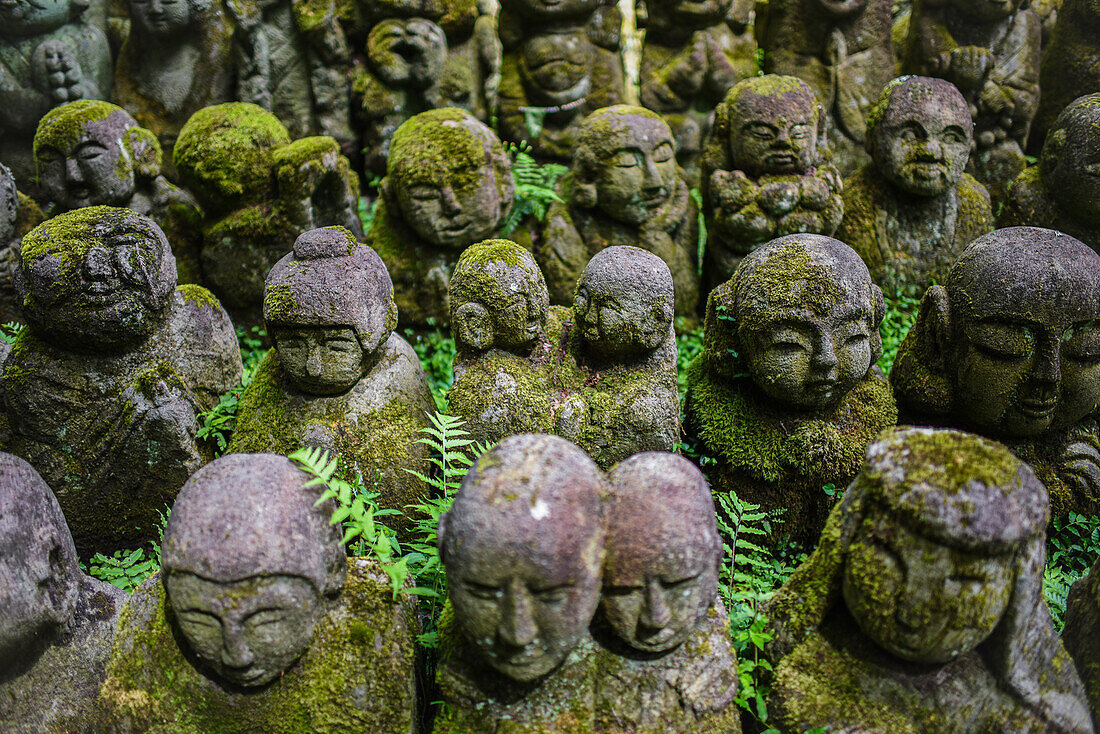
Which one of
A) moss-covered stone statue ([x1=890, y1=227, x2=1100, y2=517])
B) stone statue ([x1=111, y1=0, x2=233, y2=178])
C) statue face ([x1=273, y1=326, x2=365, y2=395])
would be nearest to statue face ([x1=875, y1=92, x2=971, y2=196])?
moss-covered stone statue ([x1=890, y1=227, x2=1100, y2=517])

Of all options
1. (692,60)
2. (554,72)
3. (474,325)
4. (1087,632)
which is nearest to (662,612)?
(1087,632)

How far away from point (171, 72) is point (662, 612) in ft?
Result: 28.2

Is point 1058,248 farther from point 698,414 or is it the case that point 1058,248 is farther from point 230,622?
point 230,622

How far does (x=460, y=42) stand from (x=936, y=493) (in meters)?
8.42

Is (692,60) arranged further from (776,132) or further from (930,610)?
(930,610)

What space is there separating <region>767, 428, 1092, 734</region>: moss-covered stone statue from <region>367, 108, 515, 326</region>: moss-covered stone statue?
420cm

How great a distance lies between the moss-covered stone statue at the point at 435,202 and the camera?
6164 millimetres

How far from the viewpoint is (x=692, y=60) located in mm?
9633

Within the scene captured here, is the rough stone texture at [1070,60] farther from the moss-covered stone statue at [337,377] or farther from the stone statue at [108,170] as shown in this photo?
the stone statue at [108,170]

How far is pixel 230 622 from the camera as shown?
2789 millimetres

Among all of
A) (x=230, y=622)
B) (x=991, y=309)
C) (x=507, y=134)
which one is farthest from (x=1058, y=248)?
(x=507, y=134)

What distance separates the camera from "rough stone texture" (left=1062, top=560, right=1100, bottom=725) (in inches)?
A: 122

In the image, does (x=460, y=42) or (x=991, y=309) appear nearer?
(x=991, y=309)

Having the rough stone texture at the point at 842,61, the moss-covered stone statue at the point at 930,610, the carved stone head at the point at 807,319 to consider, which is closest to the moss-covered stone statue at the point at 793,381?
the carved stone head at the point at 807,319
